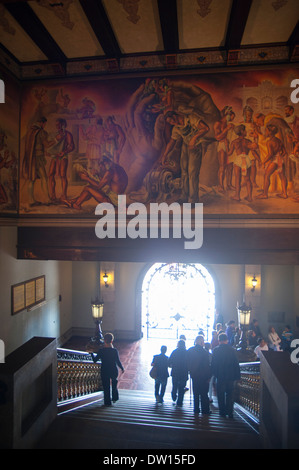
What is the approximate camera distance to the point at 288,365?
384 cm

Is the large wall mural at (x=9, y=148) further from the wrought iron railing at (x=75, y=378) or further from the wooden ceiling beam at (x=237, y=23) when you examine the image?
the wooden ceiling beam at (x=237, y=23)

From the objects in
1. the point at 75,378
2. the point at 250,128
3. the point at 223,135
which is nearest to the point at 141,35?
the point at 223,135

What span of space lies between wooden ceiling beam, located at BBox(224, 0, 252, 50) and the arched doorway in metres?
8.57

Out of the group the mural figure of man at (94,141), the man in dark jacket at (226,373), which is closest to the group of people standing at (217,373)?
the man in dark jacket at (226,373)

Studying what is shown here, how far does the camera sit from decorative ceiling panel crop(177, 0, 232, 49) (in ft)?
17.8

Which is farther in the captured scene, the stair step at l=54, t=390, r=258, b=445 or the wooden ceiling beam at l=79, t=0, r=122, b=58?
the wooden ceiling beam at l=79, t=0, r=122, b=58

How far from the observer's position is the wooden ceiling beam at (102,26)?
5.36 metres

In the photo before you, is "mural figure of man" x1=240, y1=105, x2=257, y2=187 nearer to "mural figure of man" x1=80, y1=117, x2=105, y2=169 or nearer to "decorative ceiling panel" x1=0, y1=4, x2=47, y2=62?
"mural figure of man" x1=80, y1=117, x2=105, y2=169

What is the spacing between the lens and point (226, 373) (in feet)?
17.7

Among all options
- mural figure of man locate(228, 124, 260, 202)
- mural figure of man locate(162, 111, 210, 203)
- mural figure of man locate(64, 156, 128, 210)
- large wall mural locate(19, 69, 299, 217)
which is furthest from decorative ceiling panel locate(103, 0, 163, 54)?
mural figure of man locate(228, 124, 260, 202)

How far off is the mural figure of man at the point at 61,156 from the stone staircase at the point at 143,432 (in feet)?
15.7
